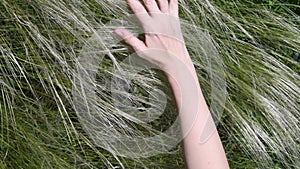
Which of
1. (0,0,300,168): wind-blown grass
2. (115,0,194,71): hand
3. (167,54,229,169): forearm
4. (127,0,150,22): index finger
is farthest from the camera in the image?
(0,0,300,168): wind-blown grass

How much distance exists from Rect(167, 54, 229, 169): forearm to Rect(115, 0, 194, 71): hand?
39 millimetres

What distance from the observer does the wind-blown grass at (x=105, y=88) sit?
1747 mm

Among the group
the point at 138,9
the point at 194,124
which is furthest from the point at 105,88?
the point at 194,124

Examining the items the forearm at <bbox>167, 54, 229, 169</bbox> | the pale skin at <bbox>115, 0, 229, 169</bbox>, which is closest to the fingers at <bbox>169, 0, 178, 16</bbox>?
the pale skin at <bbox>115, 0, 229, 169</bbox>

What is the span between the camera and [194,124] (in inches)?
56.6

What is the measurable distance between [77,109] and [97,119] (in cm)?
7

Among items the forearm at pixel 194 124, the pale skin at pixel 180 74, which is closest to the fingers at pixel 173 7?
the pale skin at pixel 180 74

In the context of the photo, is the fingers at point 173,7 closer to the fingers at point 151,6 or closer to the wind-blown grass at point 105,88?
the fingers at point 151,6

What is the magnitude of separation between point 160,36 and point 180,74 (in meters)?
0.11

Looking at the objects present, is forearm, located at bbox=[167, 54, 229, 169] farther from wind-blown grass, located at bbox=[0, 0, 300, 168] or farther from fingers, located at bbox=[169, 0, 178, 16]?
wind-blown grass, located at bbox=[0, 0, 300, 168]

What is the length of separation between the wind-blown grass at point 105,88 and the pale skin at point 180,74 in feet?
0.72

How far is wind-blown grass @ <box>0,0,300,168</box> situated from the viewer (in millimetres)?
1747

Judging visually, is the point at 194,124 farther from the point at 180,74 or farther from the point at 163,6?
the point at 163,6

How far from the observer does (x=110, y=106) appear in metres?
1.82
